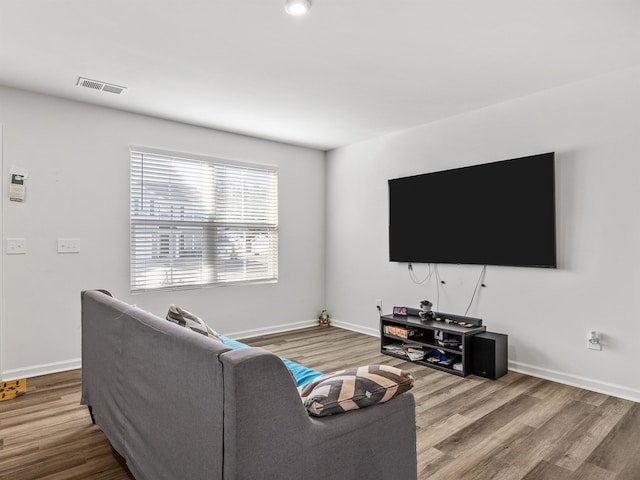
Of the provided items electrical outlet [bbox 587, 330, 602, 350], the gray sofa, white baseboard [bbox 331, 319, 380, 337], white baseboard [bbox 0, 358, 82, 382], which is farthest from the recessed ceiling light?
white baseboard [bbox 331, 319, 380, 337]

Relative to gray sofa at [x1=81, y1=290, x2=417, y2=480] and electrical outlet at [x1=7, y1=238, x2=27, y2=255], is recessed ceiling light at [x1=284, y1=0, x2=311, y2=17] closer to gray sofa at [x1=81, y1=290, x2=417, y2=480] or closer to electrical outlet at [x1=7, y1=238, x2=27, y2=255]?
gray sofa at [x1=81, y1=290, x2=417, y2=480]

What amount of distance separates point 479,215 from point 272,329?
277 cm

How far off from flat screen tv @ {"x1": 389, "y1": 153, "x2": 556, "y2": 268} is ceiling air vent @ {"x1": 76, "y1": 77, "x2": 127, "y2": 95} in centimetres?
287

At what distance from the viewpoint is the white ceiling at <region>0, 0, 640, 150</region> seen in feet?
7.35

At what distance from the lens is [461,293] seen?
3.98 metres

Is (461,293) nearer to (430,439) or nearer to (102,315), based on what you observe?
(430,439)

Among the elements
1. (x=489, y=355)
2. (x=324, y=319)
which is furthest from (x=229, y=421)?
(x=324, y=319)

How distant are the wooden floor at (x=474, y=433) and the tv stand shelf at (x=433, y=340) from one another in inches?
7.6

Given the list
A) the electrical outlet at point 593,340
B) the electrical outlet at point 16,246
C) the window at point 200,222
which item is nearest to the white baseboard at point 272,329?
the window at point 200,222

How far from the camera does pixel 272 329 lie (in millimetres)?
4980

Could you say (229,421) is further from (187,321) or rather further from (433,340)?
(433,340)

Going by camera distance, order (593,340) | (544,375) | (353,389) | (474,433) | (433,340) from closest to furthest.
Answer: (353,389)
(474,433)
(593,340)
(544,375)
(433,340)

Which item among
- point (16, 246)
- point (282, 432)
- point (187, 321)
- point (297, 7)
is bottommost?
point (282, 432)

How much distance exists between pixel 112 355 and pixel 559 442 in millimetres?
2503
